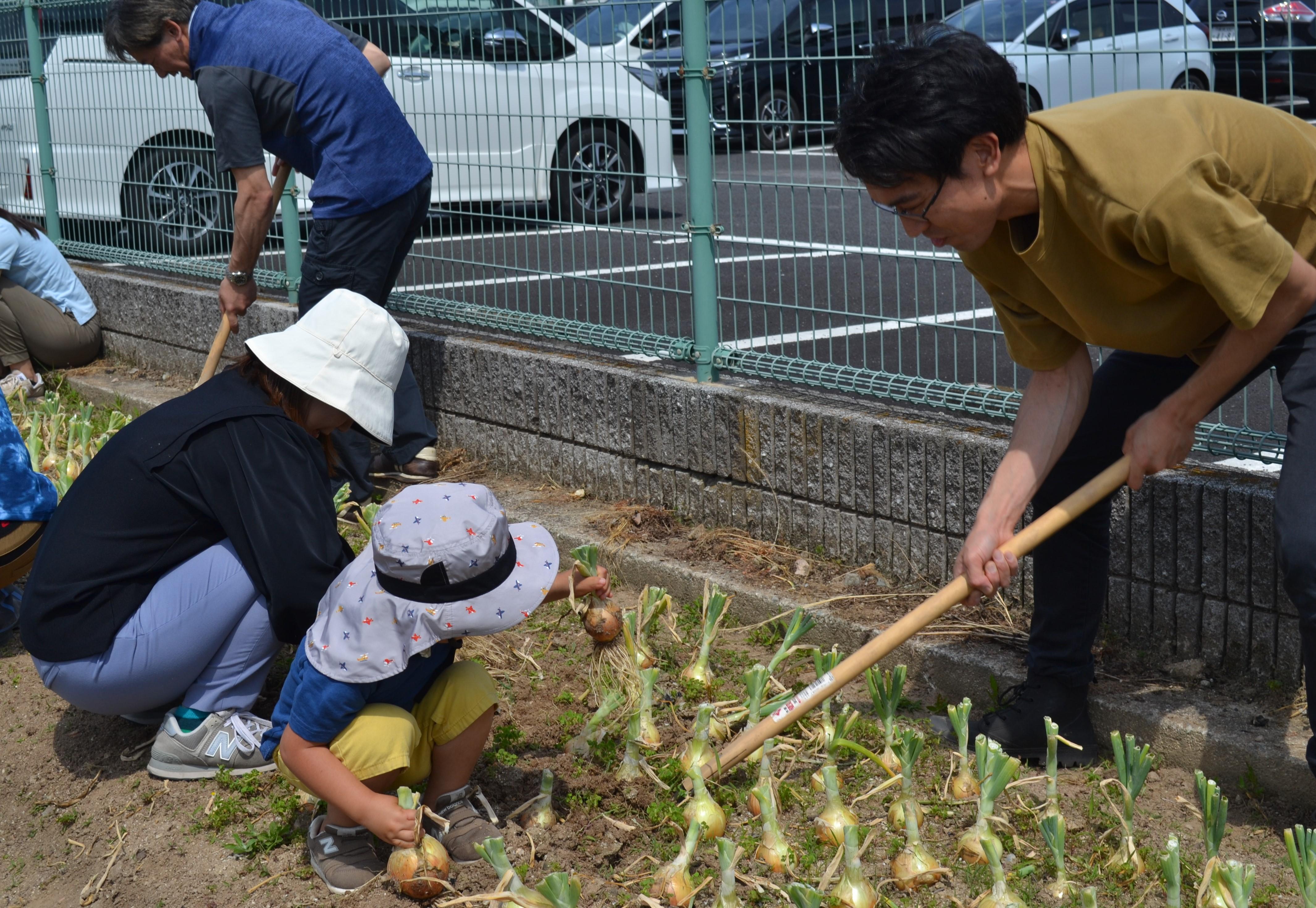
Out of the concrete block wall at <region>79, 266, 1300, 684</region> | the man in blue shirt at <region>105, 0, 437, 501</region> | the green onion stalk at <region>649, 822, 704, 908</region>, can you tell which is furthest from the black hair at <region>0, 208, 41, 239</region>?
the green onion stalk at <region>649, 822, 704, 908</region>

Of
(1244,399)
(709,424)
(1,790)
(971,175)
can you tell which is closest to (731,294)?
(709,424)

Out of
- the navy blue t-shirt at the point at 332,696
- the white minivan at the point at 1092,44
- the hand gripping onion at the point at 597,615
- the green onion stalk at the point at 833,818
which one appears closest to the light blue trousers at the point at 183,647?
the navy blue t-shirt at the point at 332,696

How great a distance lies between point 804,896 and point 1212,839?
0.85 meters

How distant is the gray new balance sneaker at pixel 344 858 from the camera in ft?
9.26

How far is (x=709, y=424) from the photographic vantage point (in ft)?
14.3

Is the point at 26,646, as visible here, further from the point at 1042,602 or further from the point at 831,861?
the point at 1042,602

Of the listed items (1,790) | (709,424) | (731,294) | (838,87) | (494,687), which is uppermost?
(838,87)

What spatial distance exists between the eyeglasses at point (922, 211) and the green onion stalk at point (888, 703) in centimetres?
109

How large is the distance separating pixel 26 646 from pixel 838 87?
268 centimetres

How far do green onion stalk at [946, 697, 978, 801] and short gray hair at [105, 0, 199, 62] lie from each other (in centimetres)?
357

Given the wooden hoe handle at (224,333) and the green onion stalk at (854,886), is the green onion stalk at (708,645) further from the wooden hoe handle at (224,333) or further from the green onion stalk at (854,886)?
the wooden hoe handle at (224,333)

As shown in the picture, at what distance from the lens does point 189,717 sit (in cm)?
333

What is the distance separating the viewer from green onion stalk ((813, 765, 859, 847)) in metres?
2.82

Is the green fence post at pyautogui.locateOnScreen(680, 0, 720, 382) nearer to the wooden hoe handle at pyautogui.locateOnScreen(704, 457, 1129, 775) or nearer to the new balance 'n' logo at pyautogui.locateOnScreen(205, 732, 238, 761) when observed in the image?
the wooden hoe handle at pyautogui.locateOnScreen(704, 457, 1129, 775)
